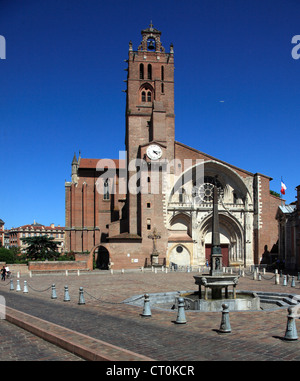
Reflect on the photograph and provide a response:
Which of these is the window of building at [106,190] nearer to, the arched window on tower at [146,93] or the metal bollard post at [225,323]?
the arched window on tower at [146,93]

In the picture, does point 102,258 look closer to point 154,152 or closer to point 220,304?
point 154,152

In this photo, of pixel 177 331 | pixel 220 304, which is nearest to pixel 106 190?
pixel 220 304

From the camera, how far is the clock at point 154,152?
1750 inches

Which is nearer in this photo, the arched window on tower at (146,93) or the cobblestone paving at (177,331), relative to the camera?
the cobblestone paving at (177,331)

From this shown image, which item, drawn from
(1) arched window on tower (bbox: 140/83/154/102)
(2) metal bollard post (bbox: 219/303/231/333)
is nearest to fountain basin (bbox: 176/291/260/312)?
(2) metal bollard post (bbox: 219/303/231/333)

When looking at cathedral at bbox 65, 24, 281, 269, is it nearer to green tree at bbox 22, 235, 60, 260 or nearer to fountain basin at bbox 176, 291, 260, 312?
green tree at bbox 22, 235, 60, 260

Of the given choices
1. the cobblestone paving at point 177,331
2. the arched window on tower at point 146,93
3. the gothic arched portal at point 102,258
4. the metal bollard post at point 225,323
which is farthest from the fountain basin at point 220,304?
the arched window on tower at point 146,93

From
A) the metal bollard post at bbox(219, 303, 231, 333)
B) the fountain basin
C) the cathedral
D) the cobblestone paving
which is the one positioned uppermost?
the cathedral

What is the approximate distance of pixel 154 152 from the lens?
4466cm

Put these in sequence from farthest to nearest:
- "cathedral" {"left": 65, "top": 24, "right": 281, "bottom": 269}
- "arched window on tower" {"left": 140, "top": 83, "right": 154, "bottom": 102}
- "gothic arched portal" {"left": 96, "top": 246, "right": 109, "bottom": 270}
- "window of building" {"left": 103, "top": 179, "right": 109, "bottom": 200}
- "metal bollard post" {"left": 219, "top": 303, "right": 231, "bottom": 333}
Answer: "window of building" {"left": 103, "top": 179, "right": 109, "bottom": 200}, "gothic arched portal" {"left": 96, "top": 246, "right": 109, "bottom": 270}, "arched window on tower" {"left": 140, "top": 83, "right": 154, "bottom": 102}, "cathedral" {"left": 65, "top": 24, "right": 281, "bottom": 269}, "metal bollard post" {"left": 219, "top": 303, "right": 231, "bottom": 333}

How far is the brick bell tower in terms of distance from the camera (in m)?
43.4

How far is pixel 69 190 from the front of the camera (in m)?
55.9
